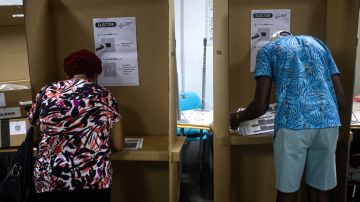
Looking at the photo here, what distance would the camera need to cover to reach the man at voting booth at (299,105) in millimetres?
1578

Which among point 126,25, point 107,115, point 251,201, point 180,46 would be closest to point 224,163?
point 251,201

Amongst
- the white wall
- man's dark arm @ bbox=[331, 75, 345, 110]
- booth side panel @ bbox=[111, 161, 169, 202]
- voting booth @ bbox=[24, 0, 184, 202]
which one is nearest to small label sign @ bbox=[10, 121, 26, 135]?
voting booth @ bbox=[24, 0, 184, 202]

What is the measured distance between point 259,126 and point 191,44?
2.28 m

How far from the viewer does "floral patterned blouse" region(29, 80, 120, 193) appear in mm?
1495

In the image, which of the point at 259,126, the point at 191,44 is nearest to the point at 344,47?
the point at 259,126

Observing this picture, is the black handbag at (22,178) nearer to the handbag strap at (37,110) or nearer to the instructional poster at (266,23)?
the handbag strap at (37,110)

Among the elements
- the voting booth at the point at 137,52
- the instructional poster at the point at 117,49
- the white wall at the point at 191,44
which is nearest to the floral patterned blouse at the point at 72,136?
the voting booth at the point at 137,52

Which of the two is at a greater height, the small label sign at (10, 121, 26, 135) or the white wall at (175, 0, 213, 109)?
the white wall at (175, 0, 213, 109)

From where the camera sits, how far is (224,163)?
201 centimetres

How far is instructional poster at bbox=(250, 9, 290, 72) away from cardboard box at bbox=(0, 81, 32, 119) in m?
1.44

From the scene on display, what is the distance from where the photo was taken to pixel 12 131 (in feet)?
7.45

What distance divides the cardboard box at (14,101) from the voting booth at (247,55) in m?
1.19

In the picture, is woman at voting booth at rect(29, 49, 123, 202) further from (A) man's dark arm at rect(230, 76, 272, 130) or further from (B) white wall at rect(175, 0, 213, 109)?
(B) white wall at rect(175, 0, 213, 109)

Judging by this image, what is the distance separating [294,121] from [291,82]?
0.18 meters
